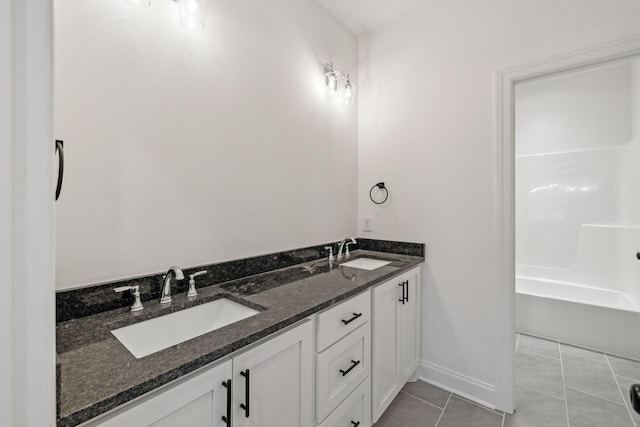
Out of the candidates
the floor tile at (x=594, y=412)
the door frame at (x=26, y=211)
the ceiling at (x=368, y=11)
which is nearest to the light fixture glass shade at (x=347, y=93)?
the ceiling at (x=368, y=11)

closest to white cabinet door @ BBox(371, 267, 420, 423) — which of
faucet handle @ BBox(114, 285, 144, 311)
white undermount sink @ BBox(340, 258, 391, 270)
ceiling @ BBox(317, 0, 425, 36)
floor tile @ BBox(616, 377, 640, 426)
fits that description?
white undermount sink @ BBox(340, 258, 391, 270)

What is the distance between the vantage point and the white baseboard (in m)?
1.77

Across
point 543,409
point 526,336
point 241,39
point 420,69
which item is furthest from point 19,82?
point 526,336

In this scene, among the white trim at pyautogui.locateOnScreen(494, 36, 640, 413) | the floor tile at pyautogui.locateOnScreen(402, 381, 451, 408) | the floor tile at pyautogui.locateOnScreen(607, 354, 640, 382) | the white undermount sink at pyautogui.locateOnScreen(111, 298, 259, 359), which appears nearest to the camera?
the white undermount sink at pyautogui.locateOnScreen(111, 298, 259, 359)

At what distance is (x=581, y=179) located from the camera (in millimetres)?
2838

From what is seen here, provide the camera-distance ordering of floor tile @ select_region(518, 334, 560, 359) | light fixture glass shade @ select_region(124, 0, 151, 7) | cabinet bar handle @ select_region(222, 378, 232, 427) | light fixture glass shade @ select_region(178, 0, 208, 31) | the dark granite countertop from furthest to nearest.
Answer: floor tile @ select_region(518, 334, 560, 359) → light fixture glass shade @ select_region(178, 0, 208, 31) → light fixture glass shade @ select_region(124, 0, 151, 7) → cabinet bar handle @ select_region(222, 378, 232, 427) → the dark granite countertop

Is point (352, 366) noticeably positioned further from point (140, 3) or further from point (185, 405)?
point (140, 3)

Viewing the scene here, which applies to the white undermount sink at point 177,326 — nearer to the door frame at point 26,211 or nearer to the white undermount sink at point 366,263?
the door frame at point 26,211

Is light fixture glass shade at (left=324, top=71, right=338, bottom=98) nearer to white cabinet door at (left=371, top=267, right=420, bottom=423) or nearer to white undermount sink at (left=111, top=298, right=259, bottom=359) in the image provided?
white cabinet door at (left=371, top=267, right=420, bottom=423)

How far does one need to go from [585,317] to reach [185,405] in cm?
300

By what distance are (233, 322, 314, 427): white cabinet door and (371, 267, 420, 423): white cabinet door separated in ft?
1.71

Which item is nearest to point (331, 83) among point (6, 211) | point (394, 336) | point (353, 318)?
point (353, 318)

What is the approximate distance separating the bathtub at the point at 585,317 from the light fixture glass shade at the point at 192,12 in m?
3.17

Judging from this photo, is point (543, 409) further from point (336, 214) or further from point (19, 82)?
point (19, 82)
